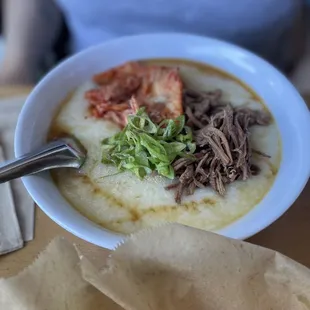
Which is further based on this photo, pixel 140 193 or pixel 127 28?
pixel 127 28

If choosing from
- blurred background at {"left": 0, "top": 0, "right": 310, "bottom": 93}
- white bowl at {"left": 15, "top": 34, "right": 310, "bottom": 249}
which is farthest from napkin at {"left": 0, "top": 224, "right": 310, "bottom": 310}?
blurred background at {"left": 0, "top": 0, "right": 310, "bottom": 93}

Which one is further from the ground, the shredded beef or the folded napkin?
the shredded beef

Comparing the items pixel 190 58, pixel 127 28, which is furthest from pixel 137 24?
pixel 190 58

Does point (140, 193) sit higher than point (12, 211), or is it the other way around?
point (140, 193)

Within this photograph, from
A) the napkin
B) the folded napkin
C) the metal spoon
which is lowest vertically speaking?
the folded napkin

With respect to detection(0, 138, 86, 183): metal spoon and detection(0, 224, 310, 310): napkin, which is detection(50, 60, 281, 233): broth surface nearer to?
detection(0, 138, 86, 183): metal spoon

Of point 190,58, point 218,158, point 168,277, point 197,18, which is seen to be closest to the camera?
point 168,277

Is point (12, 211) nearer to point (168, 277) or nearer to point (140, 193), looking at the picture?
point (140, 193)

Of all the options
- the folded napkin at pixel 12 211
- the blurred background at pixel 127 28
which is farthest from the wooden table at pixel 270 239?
the blurred background at pixel 127 28
